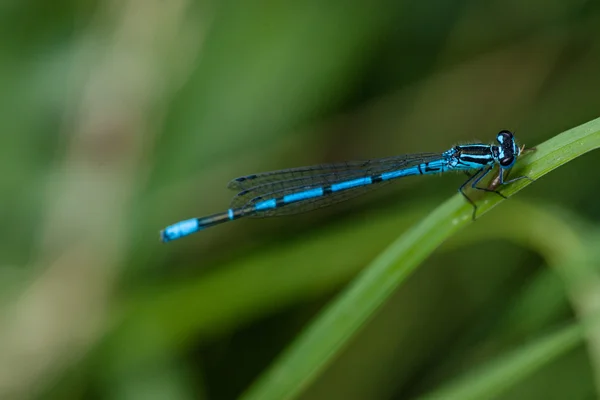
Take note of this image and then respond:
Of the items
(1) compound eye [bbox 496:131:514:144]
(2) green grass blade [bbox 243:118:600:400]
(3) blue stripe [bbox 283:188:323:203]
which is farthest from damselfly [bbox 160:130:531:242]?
(2) green grass blade [bbox 243:118:600:400]

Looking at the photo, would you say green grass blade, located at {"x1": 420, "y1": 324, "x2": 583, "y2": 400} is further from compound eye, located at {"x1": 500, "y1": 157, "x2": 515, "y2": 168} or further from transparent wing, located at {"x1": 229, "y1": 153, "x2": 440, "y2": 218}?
transparent wing, located at {"x1": 229, "y1": 153, "x2": 440, "y2": 218}

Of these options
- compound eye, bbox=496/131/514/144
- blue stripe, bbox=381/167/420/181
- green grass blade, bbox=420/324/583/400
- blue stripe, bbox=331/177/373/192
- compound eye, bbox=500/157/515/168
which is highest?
blue stripe, bbox=331/177/373/192

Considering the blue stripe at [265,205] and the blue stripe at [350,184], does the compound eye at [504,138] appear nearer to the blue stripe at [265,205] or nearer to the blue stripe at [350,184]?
the blue stripe at [350,184]

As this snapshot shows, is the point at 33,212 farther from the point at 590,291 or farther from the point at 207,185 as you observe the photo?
the point at 590,291

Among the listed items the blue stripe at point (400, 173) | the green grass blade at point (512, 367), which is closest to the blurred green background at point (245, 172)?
the blue stripe at point (400, 173)

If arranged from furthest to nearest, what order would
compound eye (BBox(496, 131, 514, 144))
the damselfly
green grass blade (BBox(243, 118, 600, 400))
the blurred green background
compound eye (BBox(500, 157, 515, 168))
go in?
1. the damselfly
2. the blurred green background
3. compound eye (BBox(496, 131, 514, 144))
4. compound eye (BBox(500, 157, 515, 168))
5. green grass blade (BBox(243, 118, 600, 400))
